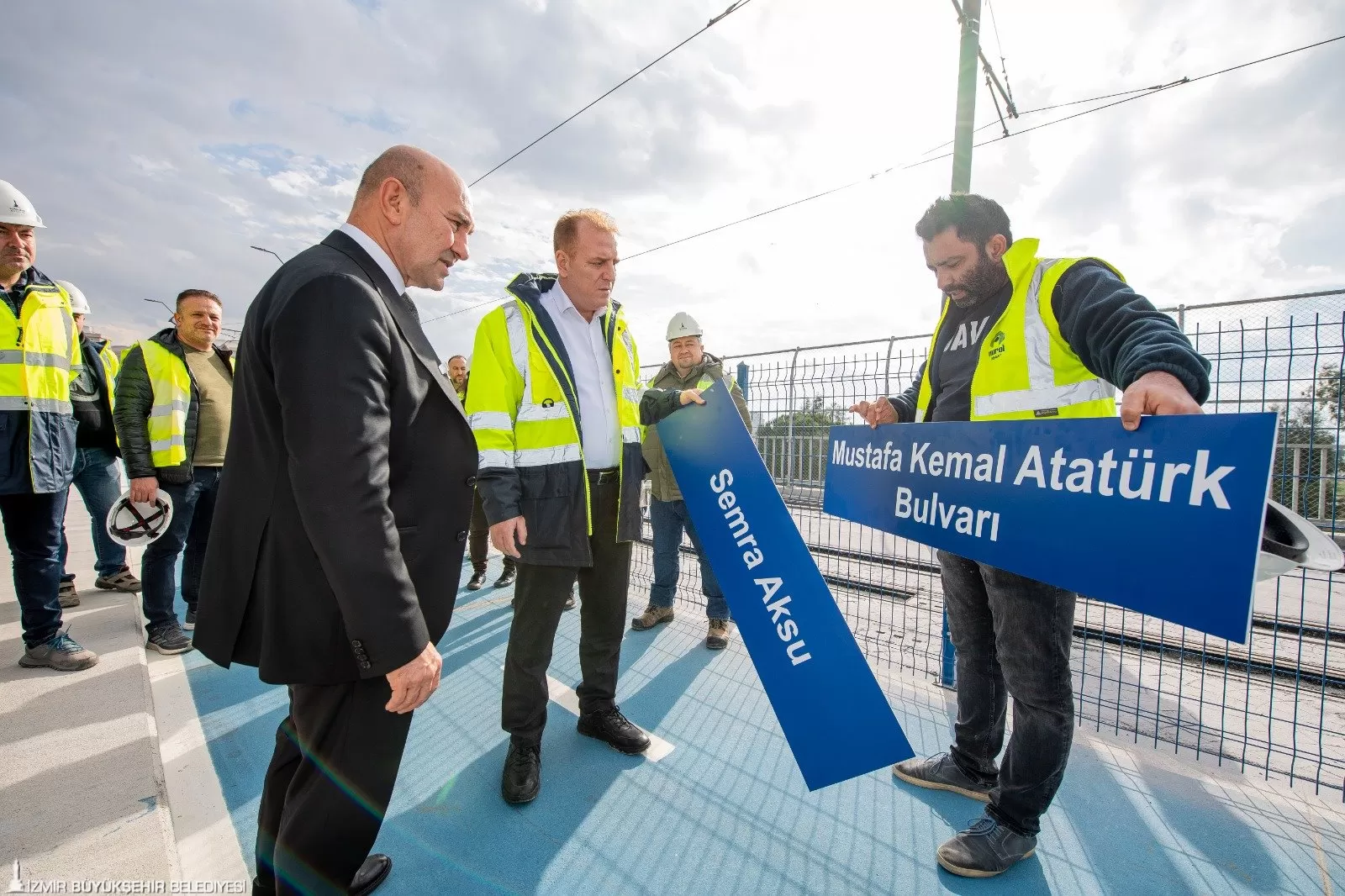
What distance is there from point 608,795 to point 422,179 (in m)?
2.17

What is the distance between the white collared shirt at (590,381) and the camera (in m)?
2.44

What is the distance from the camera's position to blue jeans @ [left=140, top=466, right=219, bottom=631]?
11.8 ft

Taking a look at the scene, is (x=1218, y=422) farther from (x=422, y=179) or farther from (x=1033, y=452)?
(x=422, y=179)

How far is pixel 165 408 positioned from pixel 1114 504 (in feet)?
15.1

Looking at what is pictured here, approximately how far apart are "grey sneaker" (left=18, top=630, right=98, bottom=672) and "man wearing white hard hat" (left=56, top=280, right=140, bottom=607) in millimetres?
977

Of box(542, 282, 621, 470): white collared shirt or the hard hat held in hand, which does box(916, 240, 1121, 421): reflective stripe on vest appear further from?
the hard hat held in hand

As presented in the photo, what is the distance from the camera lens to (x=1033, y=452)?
161 cm

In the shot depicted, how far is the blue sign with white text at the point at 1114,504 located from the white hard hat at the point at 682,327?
229 cm

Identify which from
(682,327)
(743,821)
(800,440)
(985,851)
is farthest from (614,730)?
(682,327)

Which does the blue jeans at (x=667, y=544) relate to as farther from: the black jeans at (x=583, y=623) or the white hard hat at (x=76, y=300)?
the white hard hat at (x=76, y=300)

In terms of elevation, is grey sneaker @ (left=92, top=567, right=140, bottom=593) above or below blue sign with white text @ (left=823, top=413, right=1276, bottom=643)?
below

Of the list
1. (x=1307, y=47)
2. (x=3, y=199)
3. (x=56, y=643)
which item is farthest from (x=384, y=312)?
(x=1307, y=47)

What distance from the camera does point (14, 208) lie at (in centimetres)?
288

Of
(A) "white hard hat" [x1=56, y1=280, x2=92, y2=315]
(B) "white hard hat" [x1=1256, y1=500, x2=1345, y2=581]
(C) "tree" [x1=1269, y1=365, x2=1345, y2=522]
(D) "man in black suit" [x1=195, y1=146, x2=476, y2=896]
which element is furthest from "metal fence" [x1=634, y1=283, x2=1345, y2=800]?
(A) "white hard hat" [x1=56, y1=280, x2=92, y2=315]
